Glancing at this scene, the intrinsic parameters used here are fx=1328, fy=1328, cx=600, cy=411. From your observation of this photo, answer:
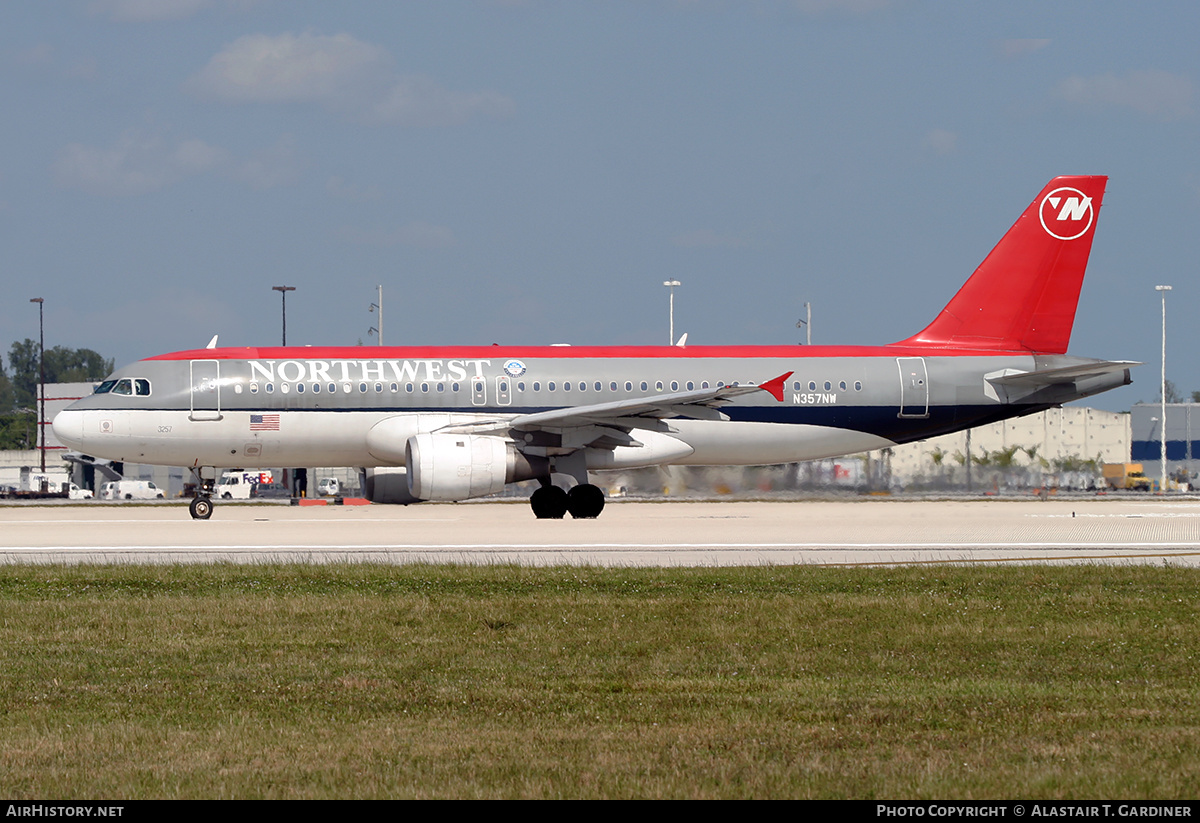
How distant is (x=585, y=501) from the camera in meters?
29.2

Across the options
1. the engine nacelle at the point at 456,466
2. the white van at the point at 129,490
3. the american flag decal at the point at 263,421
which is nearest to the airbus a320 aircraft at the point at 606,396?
the american flag decal at the point at 263,421

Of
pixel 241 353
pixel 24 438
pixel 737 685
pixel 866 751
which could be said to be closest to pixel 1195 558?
pixel 737 685

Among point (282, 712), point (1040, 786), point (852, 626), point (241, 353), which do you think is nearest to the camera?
point (1040, 786)

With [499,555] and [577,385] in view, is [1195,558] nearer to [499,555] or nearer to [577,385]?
[499,555]

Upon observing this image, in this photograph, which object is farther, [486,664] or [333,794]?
[486,664]

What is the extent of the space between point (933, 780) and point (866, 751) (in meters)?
0.68

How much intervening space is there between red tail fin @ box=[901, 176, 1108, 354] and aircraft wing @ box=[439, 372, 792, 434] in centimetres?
597

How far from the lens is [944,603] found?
1334 cm

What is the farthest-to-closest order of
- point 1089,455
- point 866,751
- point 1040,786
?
point 1089,455 → point 866,751 → point 1040,786

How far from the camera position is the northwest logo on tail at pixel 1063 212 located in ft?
107

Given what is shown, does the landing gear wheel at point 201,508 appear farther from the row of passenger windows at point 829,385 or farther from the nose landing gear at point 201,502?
the row of passenger windows at point 829,385

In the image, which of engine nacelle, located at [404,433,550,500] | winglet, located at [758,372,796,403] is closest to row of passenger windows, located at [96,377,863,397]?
winglet, located at [758,372,796,403]

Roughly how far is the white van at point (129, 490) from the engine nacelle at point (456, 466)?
44846 mm

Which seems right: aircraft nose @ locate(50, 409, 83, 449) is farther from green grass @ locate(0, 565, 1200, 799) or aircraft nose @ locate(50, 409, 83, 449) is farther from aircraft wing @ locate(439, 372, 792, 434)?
green grass @ locate(0, 565, 1200, 799)
